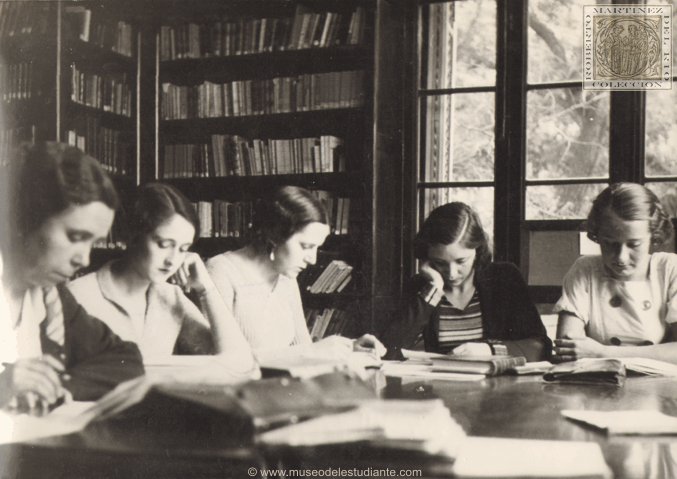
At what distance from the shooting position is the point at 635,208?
6.84 feet

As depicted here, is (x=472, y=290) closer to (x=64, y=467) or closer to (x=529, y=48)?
(x=529, y=48)

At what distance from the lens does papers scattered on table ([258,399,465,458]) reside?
1159mm

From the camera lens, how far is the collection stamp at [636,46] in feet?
7.03

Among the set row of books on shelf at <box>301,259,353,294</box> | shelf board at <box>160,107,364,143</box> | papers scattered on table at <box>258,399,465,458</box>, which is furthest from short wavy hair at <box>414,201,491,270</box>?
papers scattered on table at <box>258,399,465,458</box>

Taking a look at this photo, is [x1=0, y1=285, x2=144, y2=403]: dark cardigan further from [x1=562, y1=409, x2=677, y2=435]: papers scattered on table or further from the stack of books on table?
[x1=562, y1=409, x2=677, y2=435]: papers scattered on table

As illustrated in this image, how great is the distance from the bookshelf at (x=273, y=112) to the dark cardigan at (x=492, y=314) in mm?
451

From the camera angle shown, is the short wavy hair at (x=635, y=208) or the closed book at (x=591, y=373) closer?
the closed book at (x=591, y=373)

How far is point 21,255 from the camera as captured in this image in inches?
72.5

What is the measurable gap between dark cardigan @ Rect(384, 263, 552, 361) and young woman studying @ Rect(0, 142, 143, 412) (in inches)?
35.9

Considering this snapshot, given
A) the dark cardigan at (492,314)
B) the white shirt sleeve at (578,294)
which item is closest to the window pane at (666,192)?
the white shirt sleeve at (578,294)

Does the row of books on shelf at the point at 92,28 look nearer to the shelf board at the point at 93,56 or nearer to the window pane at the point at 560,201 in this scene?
the shelf board at the point at 93,56

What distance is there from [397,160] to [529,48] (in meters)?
0.72

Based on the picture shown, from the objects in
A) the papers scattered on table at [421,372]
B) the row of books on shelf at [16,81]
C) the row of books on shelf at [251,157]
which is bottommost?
the papers scattered on table at [421,372]

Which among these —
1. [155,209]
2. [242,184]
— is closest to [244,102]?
[242,184]
